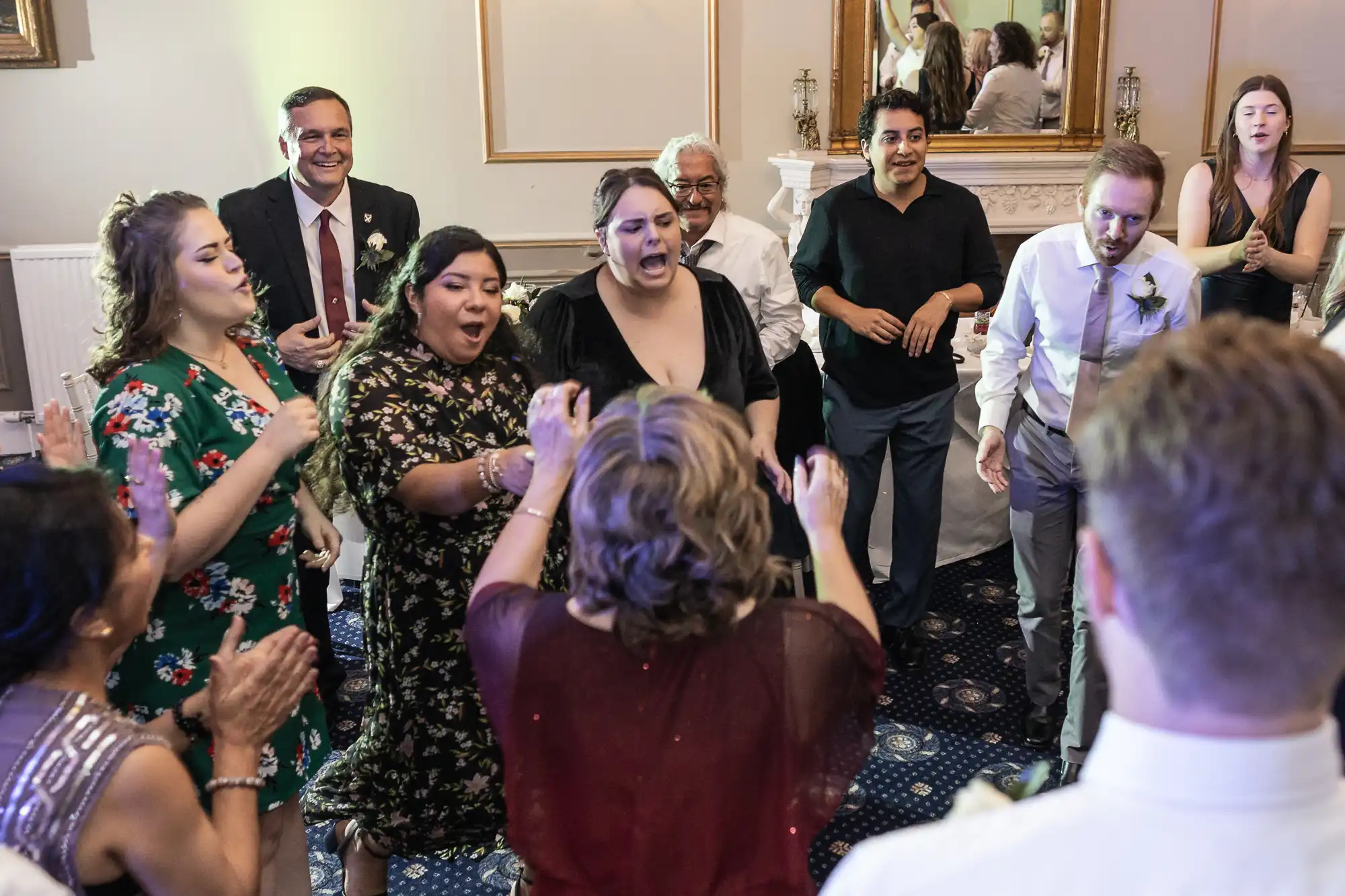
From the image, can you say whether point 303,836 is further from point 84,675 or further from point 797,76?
point 797,76

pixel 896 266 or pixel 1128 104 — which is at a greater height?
pixel 1128 104

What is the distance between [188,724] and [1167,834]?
141cm

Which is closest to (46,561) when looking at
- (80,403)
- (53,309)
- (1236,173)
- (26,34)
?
(80,403)

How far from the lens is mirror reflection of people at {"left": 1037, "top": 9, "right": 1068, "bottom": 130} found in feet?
19.0

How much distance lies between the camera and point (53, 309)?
558 centimetres

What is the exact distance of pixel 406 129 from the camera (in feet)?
18.6

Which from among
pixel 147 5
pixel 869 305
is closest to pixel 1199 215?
pixel 869 305

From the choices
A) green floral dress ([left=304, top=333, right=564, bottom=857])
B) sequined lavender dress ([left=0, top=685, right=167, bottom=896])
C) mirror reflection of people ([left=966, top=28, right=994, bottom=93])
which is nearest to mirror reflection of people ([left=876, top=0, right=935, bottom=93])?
mirror reflection of people ([left=966, top=28, right=994, bottom=93])

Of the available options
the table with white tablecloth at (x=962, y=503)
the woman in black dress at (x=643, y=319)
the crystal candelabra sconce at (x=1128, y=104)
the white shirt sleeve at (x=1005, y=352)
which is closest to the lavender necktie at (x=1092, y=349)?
the white shirt sleeve at (x=1005, y=352)

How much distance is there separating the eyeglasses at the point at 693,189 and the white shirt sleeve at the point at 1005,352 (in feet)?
3.09

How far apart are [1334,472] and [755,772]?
0.81 meters

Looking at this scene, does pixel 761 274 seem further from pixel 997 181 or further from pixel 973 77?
pixel 973 77

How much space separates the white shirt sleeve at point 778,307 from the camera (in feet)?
11.2

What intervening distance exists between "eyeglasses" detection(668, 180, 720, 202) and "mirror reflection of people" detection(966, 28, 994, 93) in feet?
9.84
